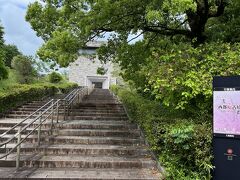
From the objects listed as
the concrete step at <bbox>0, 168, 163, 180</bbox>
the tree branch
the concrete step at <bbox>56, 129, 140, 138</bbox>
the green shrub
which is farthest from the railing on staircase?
the green shrub

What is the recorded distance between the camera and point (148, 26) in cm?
1251

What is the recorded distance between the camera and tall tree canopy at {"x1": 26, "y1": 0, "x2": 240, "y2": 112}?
863 centimetres

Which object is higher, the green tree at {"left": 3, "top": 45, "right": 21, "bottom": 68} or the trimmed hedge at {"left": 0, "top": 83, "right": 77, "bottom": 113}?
the green tree at {"left": 3, "top": 45, "right": 21, "bottom": 68}

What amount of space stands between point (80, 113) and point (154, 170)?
7.22m

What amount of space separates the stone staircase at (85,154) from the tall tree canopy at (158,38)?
1742mm

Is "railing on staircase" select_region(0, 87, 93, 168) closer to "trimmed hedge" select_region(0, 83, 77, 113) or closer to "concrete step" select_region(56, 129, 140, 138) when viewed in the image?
"concrete step" select_region(56, 129, 140, 138)

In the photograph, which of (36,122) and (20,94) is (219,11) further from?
(20,94)

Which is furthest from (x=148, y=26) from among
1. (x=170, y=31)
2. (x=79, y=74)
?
(x=79, y=74)

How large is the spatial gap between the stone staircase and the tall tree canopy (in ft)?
5.72

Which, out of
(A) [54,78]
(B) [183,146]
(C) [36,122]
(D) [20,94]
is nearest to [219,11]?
(B) [183,146]

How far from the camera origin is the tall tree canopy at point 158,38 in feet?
28.3

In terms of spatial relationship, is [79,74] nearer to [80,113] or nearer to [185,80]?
[80,113]

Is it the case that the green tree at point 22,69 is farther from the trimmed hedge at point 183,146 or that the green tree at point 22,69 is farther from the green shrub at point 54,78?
the trimmed hedge at point 183,146

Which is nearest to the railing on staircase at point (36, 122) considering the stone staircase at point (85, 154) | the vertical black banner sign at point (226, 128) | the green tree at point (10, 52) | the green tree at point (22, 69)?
the stone staircase at point (85, 154)
